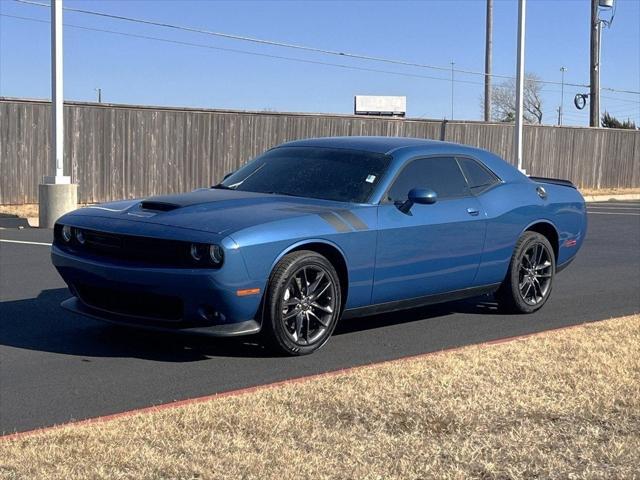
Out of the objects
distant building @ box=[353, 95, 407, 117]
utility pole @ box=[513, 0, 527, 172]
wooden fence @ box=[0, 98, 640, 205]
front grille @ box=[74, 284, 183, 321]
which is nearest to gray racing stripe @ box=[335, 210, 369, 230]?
front grille @ box=[74, 284, 183, 321]

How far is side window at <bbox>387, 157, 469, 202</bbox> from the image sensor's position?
735 centimetres

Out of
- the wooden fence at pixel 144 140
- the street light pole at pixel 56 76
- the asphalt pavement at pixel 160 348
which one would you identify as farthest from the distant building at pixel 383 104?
the asphalt pavement at pixel 160 348

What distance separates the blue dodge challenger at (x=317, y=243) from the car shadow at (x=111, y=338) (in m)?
0.29

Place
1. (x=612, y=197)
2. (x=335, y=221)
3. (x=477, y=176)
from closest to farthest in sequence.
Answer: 1. (x=335, y=221)
2. (x=477, y=176)
3. (x=612, y=197)

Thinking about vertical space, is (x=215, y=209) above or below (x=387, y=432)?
above

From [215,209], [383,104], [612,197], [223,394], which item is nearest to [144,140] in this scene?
[215,209]

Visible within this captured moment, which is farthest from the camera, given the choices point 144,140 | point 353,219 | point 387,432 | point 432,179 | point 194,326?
point 144,140

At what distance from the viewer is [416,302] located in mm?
7414

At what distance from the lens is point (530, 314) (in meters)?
8.47

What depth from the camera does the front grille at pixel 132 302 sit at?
625 centimetres

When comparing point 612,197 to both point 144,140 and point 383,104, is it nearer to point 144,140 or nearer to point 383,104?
point 144,140

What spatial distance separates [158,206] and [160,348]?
1003 mm

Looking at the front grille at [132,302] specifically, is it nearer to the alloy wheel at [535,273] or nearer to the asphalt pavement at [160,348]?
the asphalt pavement at [160,348]

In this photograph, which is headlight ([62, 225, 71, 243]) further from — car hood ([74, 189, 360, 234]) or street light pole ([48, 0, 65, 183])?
street light pole ([48, 0, 65, 183])
